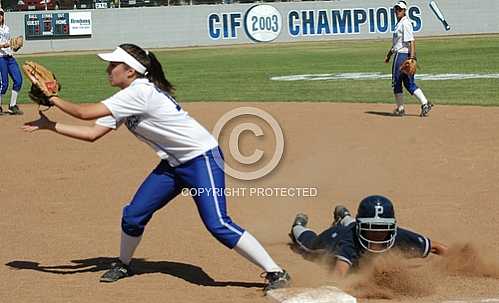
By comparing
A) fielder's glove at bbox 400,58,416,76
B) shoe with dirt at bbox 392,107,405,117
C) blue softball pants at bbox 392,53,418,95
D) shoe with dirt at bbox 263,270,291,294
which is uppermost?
fielder's glove at bbox 400,58,416,76

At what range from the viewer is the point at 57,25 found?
146ft

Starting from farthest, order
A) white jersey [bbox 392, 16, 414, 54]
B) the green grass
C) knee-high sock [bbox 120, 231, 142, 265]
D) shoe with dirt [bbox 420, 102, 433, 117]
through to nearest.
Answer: the green grass, white jersey [bbox 392, 16, 414, 54], shoe with dirt [bbox 420, 102, 433, 117], knee-high sock [bbox 120, 231, 142, 265]

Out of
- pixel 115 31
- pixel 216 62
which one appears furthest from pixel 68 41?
pixel 216 62

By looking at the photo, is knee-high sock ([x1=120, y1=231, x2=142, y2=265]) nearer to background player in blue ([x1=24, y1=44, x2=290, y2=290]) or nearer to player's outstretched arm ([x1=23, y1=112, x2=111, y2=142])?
background player in blue ([x1=24, y1=44, x2=290, y2=290])

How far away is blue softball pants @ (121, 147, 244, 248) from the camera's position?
667cm

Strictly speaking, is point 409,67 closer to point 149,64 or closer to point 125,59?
point 149,64

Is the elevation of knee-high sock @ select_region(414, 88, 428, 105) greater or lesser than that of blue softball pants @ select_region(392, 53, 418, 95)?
lesser

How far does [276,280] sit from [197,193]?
0.87 metres

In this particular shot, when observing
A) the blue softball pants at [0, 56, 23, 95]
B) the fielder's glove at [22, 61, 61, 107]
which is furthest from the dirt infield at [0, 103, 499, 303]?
the blue softball pants at [0, 56, 23, 95]

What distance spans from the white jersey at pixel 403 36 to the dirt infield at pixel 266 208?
1389mm

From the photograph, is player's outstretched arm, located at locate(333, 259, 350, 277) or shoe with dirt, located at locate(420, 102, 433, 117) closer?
player's outstretched arm, located at locate(333, 259, 350, 277)

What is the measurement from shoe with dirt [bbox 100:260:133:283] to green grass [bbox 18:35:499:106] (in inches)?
466

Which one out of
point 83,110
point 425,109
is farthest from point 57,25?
point 83,110

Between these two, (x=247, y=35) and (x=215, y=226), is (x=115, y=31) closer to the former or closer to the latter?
(x=247, y=35)
